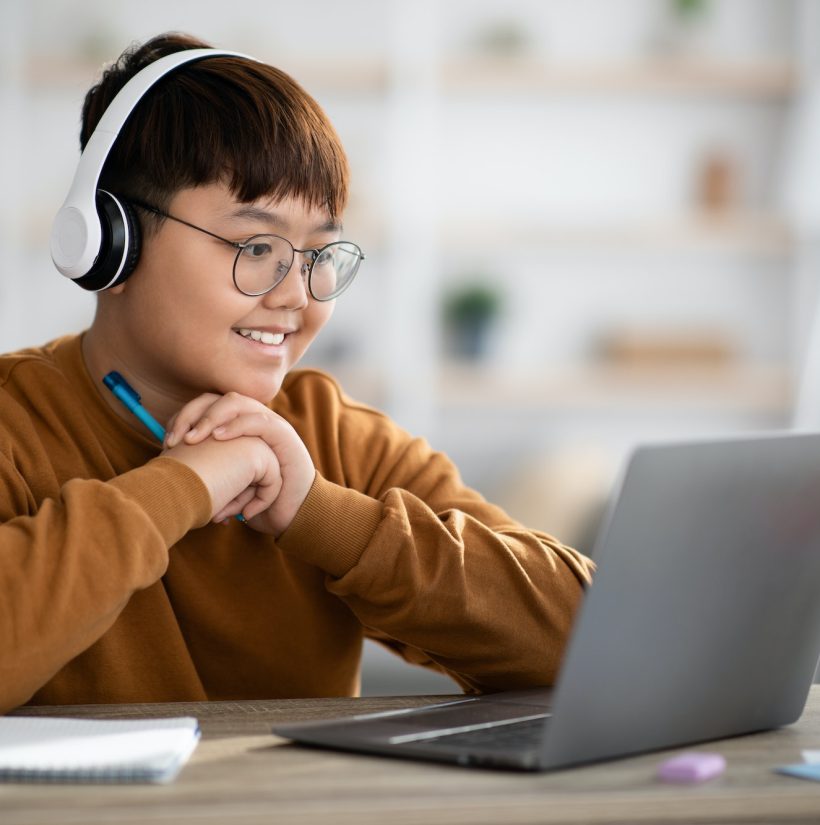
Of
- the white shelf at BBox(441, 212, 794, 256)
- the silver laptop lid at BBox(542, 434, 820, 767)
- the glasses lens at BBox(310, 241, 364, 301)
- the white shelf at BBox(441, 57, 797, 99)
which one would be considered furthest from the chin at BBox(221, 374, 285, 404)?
the white shelf at BBox(441, 57, 797, 99)

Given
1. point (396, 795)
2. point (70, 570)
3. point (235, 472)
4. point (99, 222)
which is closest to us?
point (396, 795)

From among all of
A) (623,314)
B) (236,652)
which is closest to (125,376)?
(236,652)

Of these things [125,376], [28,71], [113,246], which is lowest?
[125,376]

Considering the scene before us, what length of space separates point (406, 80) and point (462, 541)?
3228 millimetres

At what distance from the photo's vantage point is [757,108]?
4395 millimetres

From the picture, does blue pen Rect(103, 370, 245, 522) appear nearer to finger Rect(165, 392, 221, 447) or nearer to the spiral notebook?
finger Rect(165, 392, 221, 447)

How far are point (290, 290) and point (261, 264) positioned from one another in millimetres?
41

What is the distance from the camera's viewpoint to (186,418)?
1176mm

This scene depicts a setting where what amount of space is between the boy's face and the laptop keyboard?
54 cm

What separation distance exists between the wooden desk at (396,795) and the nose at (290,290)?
56cm

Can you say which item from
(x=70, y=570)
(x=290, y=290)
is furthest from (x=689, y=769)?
(x=290, y=290)

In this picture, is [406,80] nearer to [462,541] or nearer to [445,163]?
[445,163]

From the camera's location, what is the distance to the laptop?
2.50 feet

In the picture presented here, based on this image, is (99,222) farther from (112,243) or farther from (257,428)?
(257,428)
